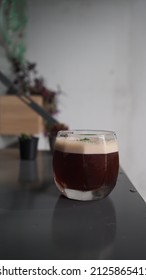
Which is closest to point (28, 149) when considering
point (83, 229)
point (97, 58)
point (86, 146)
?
point (86, 146)

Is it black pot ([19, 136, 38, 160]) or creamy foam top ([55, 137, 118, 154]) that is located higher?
creamy foam top ([55, 137, 118, 154])

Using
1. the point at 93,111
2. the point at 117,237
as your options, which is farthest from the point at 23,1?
the point at 117,237

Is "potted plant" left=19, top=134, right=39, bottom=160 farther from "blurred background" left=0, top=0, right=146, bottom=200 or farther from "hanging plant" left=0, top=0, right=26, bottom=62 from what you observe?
"hanging plant" left=0, top=0, right=26, bottom=62

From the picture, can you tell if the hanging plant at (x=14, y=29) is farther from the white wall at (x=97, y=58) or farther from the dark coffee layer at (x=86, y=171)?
the dark coffee layer at (x=86, y=171)

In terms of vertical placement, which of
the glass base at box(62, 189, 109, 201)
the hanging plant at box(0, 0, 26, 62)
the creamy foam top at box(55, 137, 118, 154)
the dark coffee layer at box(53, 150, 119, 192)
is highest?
the hanging plant at box(0, 0, 26, 62)

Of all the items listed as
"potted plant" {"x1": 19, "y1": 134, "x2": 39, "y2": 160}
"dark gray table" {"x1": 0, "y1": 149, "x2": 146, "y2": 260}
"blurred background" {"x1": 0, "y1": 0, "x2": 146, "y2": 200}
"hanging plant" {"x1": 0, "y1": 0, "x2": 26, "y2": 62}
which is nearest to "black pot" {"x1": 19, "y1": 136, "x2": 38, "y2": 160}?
"potted plant" {"x1": 19, "y1": 134, "x2": 39, "y2": 160}

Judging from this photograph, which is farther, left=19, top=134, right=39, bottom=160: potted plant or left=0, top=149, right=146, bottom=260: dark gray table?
left=19, top=134, right=39, bottom=160: potted plant
